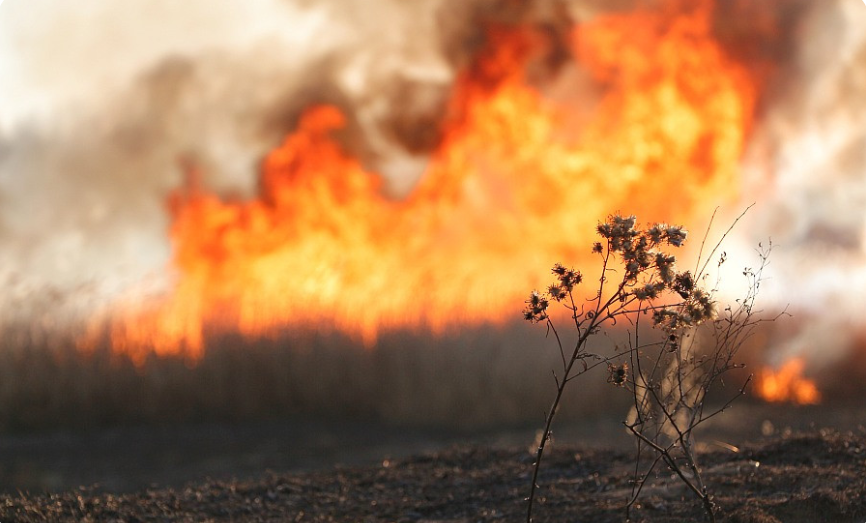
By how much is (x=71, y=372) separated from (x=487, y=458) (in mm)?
11337

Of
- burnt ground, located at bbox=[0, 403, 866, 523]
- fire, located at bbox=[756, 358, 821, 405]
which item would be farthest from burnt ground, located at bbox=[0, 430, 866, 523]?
fire, located at bbox=[756, 358, 821, 405]

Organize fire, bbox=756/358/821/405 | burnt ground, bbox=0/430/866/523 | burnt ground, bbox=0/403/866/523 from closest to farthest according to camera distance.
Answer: burnt ground, bbox=0/430/866/523 → burnt ground, bbox=0/403/866/523 → fire, bbox=756/358/821/405

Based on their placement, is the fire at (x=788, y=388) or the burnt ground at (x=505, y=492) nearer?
the burnt ground at (x=505, y=492)

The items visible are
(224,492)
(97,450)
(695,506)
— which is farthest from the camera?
(97,450)

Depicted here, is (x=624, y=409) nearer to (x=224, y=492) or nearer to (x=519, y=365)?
(x=519, y=365)

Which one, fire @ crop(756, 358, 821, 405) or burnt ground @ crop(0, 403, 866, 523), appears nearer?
burnt ground @ crop(0, 403, 866, 523)

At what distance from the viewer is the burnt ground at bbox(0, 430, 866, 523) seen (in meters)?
9.14

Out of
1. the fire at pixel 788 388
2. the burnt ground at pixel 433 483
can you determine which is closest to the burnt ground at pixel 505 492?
the burnt ground at pixel 433 483

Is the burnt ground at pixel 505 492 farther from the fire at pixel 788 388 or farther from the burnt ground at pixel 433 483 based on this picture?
the fire at pixel 788 388

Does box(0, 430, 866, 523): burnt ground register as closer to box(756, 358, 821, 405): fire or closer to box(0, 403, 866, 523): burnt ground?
box(0, 403, 866, 523): burnt ground

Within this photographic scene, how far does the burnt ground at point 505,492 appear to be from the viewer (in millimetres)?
9141

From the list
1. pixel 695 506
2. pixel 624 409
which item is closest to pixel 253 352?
pixel 624 409

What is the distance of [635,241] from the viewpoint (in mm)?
6980

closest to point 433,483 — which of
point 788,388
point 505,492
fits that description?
point 505,492
